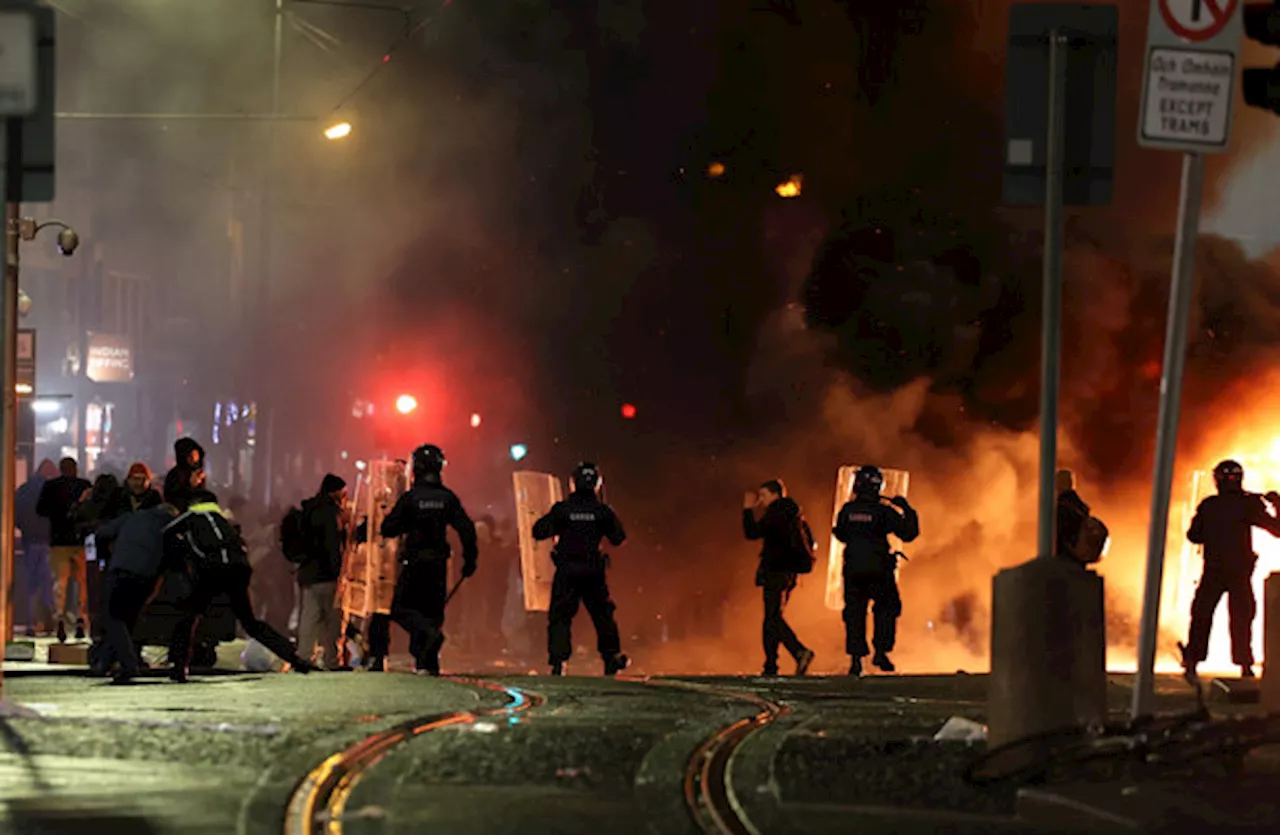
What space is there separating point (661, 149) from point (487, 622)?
30.0 ft

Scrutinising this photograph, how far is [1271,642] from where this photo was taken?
416 inches

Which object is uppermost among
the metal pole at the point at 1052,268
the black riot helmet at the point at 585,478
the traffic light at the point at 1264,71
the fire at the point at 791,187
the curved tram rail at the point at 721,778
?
the fire at the point at 791,187

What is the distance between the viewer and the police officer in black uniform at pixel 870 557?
52.7ft

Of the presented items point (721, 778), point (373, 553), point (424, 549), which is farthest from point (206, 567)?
point (721, 778)

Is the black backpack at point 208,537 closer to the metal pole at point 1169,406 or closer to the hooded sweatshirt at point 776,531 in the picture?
the hooded sweatshirt at point 776,531

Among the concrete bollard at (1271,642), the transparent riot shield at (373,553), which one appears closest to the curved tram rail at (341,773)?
the concrete bollard at (1271,642)

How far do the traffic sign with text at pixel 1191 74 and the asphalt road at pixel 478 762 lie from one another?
2.46 meters

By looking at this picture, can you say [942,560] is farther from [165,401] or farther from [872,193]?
[165,401]

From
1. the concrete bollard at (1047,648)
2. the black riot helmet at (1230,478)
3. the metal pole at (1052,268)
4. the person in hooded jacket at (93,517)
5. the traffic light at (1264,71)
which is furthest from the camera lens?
the person in hooded jacket at (93,517)

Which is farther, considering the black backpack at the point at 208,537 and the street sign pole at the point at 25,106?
the black backpack at the point at 208,537

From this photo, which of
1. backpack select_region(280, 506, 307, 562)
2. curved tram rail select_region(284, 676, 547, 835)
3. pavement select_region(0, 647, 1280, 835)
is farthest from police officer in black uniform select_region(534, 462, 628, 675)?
curved tram rail select_region(284, 676, 547, 835)

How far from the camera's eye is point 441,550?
1490cm

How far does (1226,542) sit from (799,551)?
3216 mm

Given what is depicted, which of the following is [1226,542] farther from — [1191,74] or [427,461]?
[1191,74]
